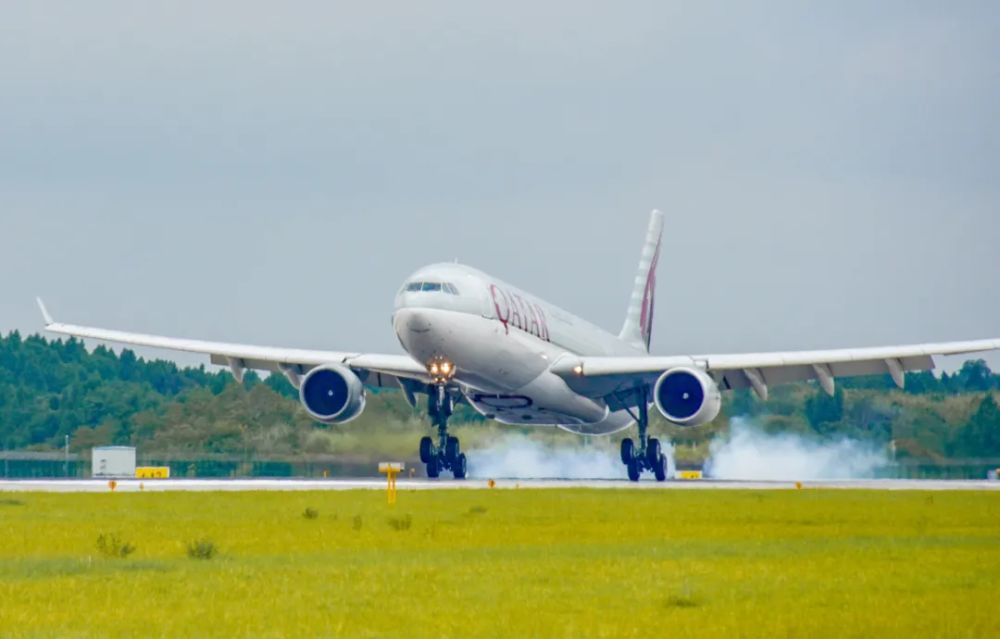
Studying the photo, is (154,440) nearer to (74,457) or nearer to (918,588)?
(74,457)

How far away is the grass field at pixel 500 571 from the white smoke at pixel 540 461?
2722 cm

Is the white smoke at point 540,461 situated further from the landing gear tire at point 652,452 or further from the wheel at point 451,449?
the wheel at point 451,449

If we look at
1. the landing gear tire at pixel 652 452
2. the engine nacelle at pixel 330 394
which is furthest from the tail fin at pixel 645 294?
the engine nacelle at pixel 330 394

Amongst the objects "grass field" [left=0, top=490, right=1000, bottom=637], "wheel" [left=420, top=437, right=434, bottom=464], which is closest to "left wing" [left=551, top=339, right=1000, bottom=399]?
"wheel" [left=420, top=437, right=434, bottom=464]

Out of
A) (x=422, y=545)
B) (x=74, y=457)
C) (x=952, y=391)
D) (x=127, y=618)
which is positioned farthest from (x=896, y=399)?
(x=127, y=618)

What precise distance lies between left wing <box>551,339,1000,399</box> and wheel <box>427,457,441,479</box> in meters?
5.08

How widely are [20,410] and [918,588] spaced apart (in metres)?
83.6

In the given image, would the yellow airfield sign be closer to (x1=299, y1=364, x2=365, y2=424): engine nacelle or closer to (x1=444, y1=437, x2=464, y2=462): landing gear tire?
(x1=299, y1=364, x2=365, y2=424): engine nacelle

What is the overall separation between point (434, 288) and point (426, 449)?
24.9 ft

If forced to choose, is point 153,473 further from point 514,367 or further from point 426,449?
point 514,367

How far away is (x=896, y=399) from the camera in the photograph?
236 feet

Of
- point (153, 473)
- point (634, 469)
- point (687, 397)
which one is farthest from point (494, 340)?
point (153, 473)

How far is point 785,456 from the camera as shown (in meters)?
69.2

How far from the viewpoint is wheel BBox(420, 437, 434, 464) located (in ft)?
195
